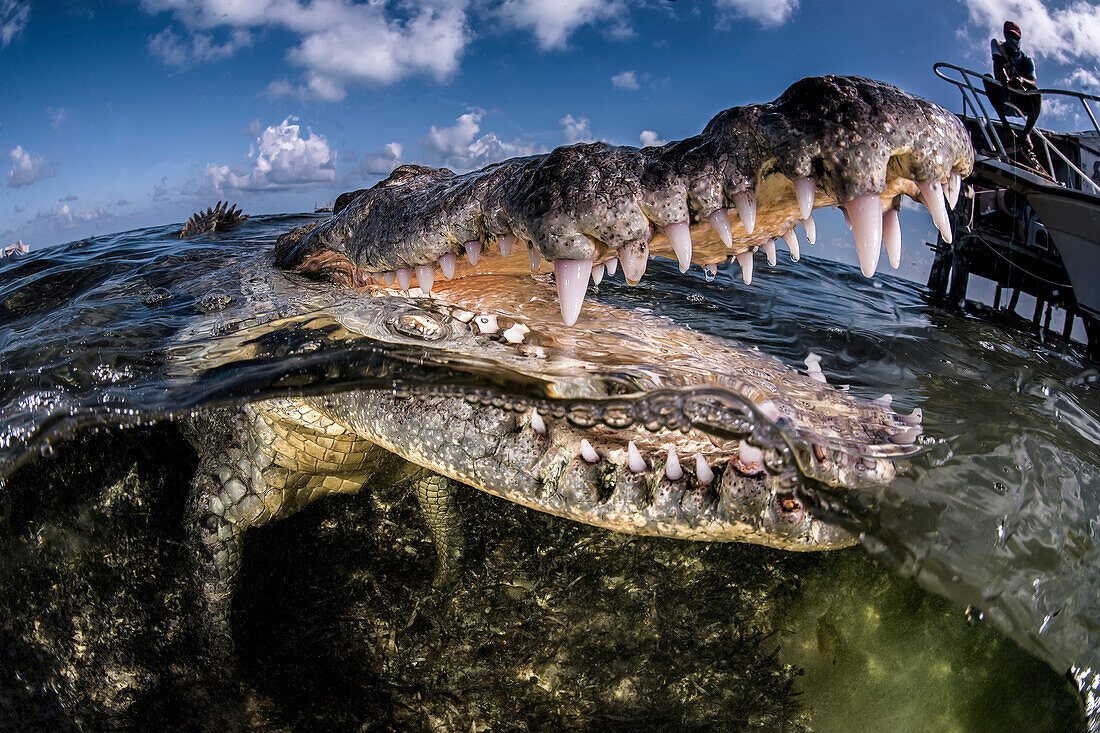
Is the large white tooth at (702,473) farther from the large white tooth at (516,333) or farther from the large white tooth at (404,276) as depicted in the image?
the large white tooth at (404,276)

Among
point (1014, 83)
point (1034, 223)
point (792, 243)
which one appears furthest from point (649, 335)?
point (1034, 223)

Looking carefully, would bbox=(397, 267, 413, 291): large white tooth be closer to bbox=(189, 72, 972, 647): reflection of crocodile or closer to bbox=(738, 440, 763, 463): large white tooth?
bbox=(189, 72, 972, 647): reflection of crocodile

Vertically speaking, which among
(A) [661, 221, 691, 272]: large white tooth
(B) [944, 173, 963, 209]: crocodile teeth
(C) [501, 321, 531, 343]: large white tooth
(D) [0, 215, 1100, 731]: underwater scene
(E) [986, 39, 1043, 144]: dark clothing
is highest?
(E) [986, 39, 1043, 144]: dark clothing

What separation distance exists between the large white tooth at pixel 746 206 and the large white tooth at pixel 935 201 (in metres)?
0.43

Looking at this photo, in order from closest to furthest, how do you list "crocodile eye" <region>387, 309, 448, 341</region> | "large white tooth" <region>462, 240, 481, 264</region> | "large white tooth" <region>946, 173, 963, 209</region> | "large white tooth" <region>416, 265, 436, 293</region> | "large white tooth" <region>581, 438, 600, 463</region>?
"large white tooth" <region>946, 173, 963, 209</region>, "large white tooth" <region>581, 438, 600, 463</region>, "large white tooth" <region>462, 240, 481, 264</region>, "large white tooth" <region>416, 265, 436, 293</region>, "crocodile eye" <region>387, 309, 448, 341</region>

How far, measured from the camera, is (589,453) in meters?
2.04

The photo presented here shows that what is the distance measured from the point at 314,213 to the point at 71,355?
24.6 feet

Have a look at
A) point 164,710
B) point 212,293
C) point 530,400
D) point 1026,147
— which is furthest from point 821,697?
point 1026,147

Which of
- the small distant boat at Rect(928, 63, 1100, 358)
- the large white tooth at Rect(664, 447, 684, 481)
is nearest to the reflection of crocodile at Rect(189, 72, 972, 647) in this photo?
the large white tooth at Rect(664, 447, 684, 481)

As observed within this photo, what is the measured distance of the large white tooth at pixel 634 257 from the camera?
1776 millimetres

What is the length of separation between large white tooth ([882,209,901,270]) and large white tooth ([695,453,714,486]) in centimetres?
80

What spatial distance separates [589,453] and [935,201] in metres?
1.24

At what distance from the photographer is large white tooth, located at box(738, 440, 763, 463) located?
1.92m

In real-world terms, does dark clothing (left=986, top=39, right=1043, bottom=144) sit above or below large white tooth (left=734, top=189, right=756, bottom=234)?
above
